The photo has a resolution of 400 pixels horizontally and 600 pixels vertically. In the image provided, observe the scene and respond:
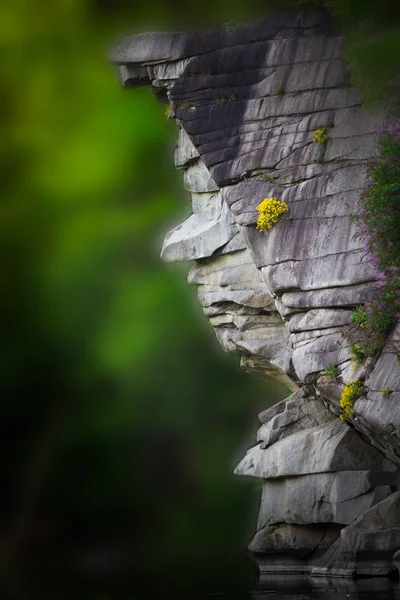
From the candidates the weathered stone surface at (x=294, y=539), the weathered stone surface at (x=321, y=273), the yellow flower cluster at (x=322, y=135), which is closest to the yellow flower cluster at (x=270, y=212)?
the weathered stone surface at (x=321, y=273)

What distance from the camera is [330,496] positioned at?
97.1 ft

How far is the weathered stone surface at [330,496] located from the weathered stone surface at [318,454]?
0.85 feet

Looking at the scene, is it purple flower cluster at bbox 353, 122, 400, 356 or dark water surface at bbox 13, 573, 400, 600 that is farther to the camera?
purple flower cluster at bbox 353, 122, 400, 356

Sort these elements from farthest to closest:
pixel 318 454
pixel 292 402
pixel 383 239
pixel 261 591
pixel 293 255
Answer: pixel 292 402 → pixel 318 454 → pixel 293 255 → pixel 383 239 → pixel 261 591

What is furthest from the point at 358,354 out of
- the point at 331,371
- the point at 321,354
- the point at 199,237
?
the point at 199,237

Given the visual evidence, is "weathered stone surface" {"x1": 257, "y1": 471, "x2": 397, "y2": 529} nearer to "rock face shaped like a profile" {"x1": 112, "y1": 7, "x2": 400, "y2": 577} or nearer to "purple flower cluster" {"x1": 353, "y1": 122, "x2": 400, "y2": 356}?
"rock face shaped like a profile" {"x1": 112, "y1": 7, "x2": 400, "y2": 577}

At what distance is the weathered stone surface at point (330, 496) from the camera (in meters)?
29.1

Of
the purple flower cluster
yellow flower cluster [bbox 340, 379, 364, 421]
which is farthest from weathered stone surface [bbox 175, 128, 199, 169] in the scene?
yellow flower cluster [bbox 340, 379, 364, 421]

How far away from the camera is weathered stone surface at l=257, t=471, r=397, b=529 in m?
29.1

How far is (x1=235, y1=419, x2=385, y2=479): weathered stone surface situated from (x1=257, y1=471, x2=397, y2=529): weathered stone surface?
0.26m

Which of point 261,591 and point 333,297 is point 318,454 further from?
point 261,591

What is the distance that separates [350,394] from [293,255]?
3.77m

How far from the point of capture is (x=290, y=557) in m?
31.2

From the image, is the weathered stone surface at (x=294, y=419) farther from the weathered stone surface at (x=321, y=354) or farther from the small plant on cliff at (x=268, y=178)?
the small plant on cliff at (x=268, y=178)
